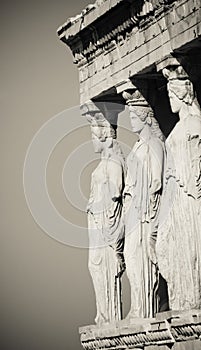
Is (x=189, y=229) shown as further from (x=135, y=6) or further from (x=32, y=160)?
(x=32, y=160)

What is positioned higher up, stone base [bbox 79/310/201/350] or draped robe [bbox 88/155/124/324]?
draped robe [bbox 88/155/124/324]

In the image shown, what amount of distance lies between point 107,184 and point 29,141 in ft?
10.00

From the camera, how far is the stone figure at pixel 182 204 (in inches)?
573

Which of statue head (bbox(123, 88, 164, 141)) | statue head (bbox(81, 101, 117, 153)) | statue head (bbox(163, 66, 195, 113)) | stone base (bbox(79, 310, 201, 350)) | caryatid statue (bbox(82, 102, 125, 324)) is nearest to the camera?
stone base (bbox(79, 310, 201, 350))

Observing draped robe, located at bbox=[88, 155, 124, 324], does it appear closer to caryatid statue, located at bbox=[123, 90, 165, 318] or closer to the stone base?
the stone base

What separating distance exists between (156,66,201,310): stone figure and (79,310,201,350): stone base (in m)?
0.13

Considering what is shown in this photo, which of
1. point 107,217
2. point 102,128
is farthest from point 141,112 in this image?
point 107,217

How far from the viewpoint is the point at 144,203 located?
15.5 metres

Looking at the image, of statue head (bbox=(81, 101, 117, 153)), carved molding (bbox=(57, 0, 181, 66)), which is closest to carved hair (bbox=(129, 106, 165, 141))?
carved molding (bbox=(57, 0, 181, 66))

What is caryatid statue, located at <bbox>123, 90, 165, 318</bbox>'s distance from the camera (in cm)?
1547

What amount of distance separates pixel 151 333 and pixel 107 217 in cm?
136

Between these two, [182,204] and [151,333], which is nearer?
[182,204]

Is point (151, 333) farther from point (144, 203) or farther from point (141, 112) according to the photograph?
point (141, 112)

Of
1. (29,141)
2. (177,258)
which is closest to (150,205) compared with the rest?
(177,258)
